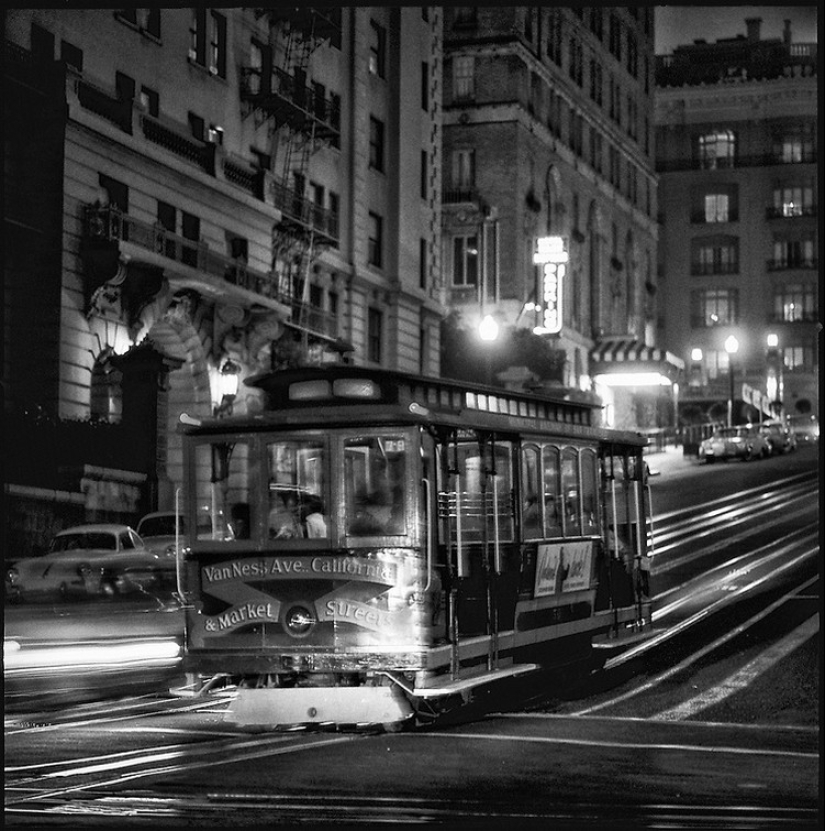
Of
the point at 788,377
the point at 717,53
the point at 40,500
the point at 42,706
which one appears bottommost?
the point at 42,706

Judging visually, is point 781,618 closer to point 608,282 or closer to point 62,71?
point 62,71

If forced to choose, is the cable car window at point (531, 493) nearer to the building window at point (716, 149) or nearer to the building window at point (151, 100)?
the building window at point (151, 100)

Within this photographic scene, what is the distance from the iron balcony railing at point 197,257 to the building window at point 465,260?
24809mm

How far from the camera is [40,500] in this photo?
33.9 meters

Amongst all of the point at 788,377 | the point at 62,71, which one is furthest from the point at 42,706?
the point at 788,377

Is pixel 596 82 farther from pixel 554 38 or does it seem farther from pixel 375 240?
pixel 375 240

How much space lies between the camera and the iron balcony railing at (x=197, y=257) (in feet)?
119

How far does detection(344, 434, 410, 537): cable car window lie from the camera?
16234 millimetres

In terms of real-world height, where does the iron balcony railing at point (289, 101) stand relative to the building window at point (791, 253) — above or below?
below

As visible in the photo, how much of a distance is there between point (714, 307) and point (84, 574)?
77910 millimetres

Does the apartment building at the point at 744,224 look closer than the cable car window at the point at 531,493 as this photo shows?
No

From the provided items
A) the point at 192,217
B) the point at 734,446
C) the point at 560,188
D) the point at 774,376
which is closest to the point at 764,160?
the point at 774,376

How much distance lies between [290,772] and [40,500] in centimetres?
2072

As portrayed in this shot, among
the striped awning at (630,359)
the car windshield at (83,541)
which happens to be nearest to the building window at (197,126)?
the car windshield at (83,541)
